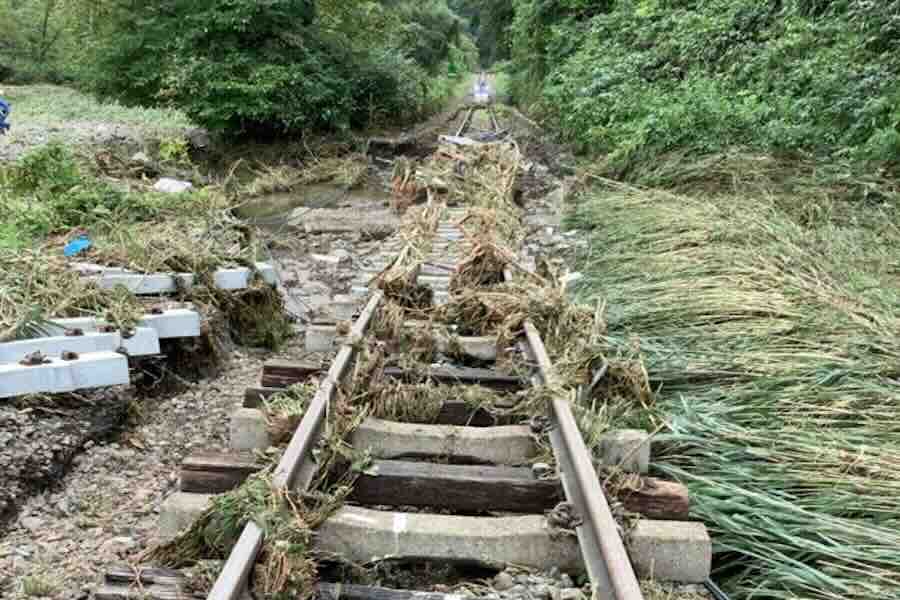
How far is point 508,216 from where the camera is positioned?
8523 millimetres

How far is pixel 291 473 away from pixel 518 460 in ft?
3.40

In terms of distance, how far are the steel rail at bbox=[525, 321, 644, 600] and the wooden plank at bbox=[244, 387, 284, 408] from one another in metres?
1.36

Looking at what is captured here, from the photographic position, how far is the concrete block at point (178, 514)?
8.48 ft

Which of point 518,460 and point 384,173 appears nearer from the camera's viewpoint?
point 518,460

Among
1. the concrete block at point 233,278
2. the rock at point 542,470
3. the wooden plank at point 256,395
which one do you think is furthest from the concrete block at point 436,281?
the rock at point 542,470

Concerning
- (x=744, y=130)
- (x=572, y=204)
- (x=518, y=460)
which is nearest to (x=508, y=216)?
(x=572, y=204)

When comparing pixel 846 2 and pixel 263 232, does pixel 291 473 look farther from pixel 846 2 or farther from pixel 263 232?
pixel 846 2

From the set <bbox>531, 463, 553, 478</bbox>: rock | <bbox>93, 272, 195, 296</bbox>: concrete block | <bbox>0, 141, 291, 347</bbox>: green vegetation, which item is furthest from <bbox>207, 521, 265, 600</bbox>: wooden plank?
<bbox>93, 272, 195, 296</bbox>: concrete block

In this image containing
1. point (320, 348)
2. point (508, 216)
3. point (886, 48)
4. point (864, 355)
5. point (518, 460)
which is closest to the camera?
point (518, 460)

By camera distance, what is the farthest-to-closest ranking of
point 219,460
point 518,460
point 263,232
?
point 263,232, point 518,460, point 219,460

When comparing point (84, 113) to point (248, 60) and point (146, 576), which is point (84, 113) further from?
point (146, 576)

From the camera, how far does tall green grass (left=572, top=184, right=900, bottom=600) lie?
2.63 m

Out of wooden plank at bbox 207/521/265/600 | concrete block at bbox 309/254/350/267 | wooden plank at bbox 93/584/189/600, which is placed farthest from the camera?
concrete block at bbox 309/254/350/267

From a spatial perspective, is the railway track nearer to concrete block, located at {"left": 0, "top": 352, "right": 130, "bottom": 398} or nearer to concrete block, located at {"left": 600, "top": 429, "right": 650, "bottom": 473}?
concrete block, located at {"left": 600, "top": 429, "right": 650, "bottom": 473}
